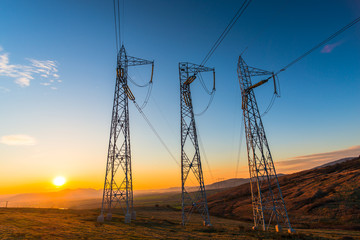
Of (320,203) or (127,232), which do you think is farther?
(320,203)

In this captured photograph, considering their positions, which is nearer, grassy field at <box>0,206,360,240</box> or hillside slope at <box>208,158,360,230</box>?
grassy field at <box>0,206,360,240</box>

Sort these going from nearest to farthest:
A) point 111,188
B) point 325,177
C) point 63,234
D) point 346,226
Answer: point 63,234
point 111,188
point 346,226
point 325,177

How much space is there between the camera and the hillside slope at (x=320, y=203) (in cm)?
4050

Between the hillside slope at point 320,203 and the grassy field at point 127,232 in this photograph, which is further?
the hillside slope at point 320,203

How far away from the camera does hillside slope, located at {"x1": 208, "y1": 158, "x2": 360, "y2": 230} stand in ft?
133

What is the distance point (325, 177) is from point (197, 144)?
63005 mm

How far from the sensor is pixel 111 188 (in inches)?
1300

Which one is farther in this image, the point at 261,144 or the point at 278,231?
the point at 261,144

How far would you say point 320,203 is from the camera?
1933 inches

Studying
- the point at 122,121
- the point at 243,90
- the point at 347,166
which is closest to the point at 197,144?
the point at 243,90

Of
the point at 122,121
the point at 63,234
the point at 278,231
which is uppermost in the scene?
the point at 122,121

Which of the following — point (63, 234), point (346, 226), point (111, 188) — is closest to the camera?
point (63, 234)

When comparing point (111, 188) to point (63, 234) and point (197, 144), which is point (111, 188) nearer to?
point (63, 234)

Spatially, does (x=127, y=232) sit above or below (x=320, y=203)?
above
